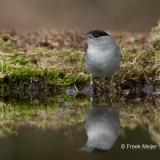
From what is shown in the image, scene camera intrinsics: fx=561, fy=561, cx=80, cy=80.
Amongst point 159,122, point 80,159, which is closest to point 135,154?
point 80,159

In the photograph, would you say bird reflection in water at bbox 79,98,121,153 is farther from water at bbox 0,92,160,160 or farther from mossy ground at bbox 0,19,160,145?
mossy ground at bbox 0,19,160,145

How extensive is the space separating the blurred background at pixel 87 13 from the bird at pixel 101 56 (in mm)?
11235

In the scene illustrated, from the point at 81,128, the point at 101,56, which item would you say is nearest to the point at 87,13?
the point at 101,56

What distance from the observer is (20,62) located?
433 inches

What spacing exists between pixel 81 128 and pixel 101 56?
2512 mm

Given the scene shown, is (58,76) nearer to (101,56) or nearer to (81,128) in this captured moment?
(101,56)

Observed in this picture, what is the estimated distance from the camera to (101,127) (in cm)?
757

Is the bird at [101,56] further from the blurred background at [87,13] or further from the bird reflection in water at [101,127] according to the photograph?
the blurred background at [87,13]

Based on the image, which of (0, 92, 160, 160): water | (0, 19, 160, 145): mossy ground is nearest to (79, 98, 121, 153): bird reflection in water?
(0, 92, 160, 160): water

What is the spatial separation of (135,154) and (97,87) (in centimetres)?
411

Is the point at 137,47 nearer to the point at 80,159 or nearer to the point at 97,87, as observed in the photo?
the point at 97,87

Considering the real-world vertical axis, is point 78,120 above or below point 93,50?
below

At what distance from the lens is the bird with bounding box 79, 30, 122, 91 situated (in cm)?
984

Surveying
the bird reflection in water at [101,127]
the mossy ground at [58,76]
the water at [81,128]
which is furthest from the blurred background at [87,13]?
the bird reflection in water at [101,127]
